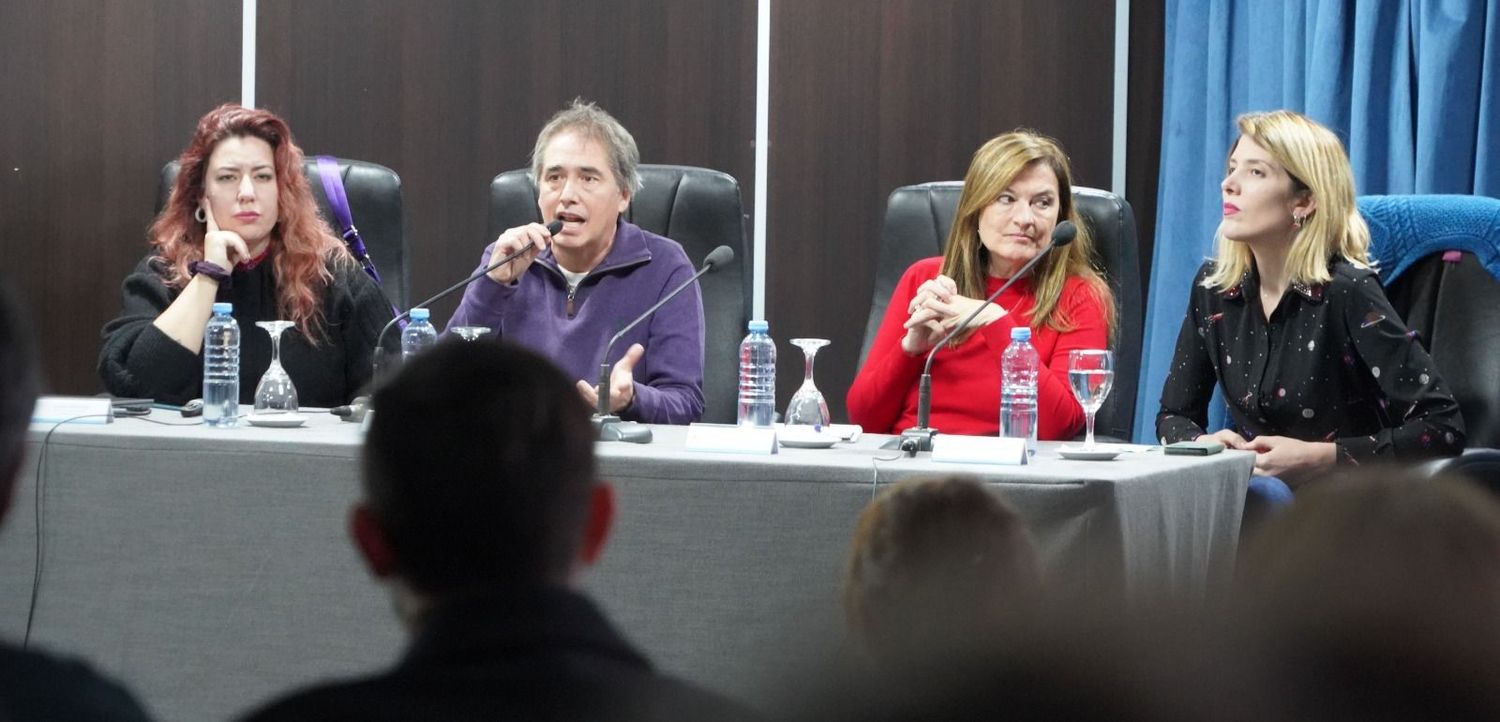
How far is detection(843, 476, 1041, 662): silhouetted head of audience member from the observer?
0.50m

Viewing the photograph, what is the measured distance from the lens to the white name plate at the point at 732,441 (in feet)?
6.61

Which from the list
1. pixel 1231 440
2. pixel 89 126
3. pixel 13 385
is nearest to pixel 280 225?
pixel 89 126

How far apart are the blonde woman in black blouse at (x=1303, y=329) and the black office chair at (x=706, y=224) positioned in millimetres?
882

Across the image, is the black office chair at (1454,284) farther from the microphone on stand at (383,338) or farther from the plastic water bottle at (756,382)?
the microphone on stand at (383,338)

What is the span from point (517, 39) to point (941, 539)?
3477mm

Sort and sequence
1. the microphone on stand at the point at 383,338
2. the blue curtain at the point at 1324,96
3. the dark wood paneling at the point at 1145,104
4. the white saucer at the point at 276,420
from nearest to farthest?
the white saucer at the point at 276,420 → the microphone on stand at the point at 383,338 → the blue curtain at the point at 1324,96 → the dark wood paneling at the point at 1145,104

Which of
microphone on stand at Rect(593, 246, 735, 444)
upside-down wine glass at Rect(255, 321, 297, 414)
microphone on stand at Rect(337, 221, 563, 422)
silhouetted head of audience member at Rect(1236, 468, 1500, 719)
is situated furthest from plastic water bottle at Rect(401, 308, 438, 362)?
silhouetted head of audience member at Rect(1236, 468, 1500, 719)

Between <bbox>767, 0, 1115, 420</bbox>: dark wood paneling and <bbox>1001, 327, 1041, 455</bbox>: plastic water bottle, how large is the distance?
164 centimetres

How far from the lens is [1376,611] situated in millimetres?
481

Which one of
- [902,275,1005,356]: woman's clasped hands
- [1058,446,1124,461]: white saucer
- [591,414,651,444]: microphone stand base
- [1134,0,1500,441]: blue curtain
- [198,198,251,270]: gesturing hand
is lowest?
[1058,446,1124,461]: white saucer

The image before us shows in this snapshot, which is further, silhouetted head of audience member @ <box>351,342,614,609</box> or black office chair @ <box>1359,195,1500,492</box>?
black office chair @ <box>1359,195,1500,492</box>

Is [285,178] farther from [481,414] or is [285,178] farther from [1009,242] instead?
[481,414]

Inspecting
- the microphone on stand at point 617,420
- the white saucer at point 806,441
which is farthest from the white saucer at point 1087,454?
the microphone on stand at point 617,420

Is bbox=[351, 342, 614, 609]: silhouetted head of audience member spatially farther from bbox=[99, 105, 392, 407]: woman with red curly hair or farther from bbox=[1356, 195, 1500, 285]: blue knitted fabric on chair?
bbox=[1356, 195, 1500, 285]: blue knitted fabric on chair
